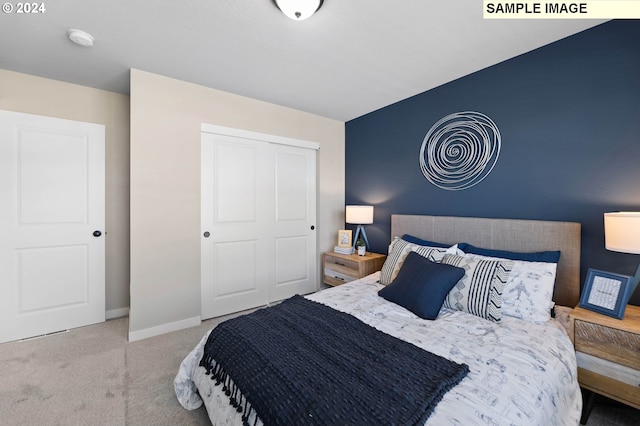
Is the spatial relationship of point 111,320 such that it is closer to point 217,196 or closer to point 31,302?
point 31,302

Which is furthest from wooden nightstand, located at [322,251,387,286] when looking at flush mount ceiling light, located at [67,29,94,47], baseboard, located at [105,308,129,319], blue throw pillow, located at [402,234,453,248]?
flush mount ceiling light, located at [67,29,94,47]

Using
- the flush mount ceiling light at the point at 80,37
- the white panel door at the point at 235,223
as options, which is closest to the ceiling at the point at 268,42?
the flush mount ceiling light at the point at 80,37

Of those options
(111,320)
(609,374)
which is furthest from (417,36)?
(111,320)

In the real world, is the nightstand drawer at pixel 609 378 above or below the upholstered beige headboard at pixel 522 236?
below

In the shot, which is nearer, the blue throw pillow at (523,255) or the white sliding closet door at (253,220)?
the blue throw pillow at (523,255)

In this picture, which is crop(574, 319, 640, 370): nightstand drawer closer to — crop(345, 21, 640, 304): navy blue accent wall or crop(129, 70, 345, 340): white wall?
crop(345, 21, 640, 304): navy blue accent wall

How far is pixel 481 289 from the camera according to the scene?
1.76 m

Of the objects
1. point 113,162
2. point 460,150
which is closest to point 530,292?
point 460,150

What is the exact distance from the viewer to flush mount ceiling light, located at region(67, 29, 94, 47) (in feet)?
6.19

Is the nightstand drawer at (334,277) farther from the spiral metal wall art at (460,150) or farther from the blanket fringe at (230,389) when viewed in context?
the blanket fringe at (230,389)

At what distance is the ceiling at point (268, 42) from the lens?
1699 millimetres

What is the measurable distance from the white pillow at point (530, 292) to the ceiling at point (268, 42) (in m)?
1.65

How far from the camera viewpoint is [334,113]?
3.56 meters

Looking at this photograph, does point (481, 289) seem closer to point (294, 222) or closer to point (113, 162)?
point (294, 222)
